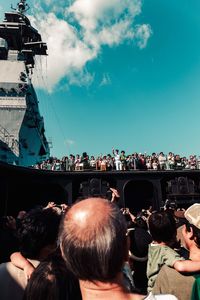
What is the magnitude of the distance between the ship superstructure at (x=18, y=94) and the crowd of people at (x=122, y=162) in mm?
5526

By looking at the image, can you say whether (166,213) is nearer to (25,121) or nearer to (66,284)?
(66,284)

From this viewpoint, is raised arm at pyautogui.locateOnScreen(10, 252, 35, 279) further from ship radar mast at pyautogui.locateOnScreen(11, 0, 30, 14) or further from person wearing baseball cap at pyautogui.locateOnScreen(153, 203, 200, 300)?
ship radar mast at pyautogui.locateOnScreen(11, 0, 30, 14)

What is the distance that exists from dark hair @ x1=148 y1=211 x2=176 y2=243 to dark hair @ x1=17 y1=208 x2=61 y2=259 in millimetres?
1107

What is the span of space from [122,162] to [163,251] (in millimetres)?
14729

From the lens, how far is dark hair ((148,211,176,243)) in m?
2.72

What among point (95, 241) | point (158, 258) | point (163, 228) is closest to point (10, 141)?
point (163, 228)

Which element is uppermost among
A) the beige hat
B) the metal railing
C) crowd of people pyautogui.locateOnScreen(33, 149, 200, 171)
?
the metal railing

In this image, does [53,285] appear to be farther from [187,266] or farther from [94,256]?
[187,266]

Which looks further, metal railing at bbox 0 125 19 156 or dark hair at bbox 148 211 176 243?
metal railing at bbox 0 125 19 156

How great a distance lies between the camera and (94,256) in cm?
121

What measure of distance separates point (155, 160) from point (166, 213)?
49.9 feet

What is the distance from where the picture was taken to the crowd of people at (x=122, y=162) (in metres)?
17.1

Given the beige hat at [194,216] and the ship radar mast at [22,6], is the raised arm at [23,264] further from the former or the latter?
the ship radar mast at [22,6]

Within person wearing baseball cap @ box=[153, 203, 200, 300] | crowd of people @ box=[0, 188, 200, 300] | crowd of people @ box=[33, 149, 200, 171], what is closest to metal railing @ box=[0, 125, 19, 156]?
crowd of people @ box=[33, 149, 200, 171]
